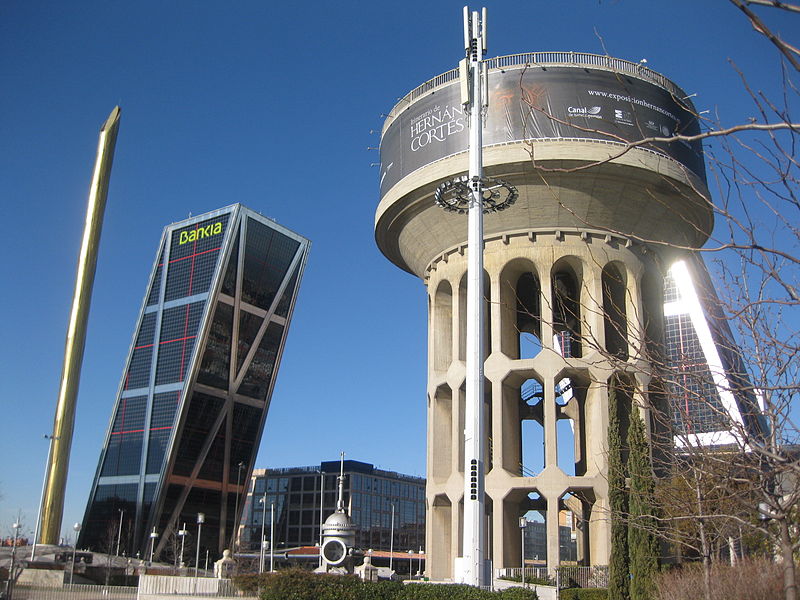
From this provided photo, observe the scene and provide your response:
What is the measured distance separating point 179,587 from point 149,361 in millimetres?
67467

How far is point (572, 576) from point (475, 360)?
54.0ft

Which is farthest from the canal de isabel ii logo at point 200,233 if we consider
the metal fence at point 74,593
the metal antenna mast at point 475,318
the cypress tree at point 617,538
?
the cypress tree at point 617,538

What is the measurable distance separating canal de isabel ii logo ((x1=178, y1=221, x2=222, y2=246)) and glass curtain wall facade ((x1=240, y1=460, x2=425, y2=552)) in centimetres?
5082

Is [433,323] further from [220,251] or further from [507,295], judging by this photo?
[220,251]

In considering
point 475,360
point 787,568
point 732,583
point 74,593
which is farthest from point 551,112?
point 74,593

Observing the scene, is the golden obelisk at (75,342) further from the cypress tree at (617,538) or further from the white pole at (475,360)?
the white pole at (475,360)

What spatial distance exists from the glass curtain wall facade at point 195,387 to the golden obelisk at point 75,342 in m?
22.2

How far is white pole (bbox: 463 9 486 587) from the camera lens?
1989 cm

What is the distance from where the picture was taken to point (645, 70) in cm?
3856

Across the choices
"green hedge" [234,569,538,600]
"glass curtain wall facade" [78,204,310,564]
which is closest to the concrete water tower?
"green hedge" [234,569,538,600]

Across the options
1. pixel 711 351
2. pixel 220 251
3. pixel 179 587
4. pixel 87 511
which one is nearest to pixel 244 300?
pixel 220 251

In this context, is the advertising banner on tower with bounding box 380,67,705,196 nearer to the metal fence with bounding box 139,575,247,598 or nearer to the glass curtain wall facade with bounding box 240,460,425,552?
the metal fence with bounding box 139,575,247,598

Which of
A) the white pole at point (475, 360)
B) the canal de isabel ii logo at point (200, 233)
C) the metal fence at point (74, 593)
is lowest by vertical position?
the metal fence at point (74, 593)

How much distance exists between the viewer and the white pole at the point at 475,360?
19891mm
